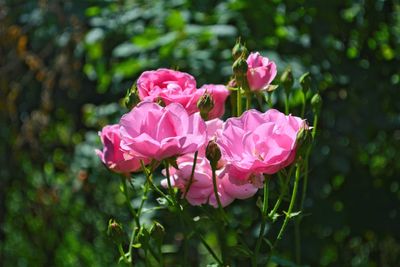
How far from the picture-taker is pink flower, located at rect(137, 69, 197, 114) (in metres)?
1.32

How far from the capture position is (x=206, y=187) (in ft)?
4.36

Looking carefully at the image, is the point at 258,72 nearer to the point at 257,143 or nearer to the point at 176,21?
the point at 257,143

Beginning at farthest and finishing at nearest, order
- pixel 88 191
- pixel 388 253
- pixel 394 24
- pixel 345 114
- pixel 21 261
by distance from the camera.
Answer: pixel 21 261, pixel 88 191, pixel 388 253, pixel 394 24, pixel 345 114

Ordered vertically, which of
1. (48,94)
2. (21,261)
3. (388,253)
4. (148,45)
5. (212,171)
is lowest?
(21,261)

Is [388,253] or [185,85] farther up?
[185,85]

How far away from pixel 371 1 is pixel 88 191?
1200 mm

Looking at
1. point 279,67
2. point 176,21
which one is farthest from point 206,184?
point 176,21

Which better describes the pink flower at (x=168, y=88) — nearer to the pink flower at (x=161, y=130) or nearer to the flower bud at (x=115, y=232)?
the pink flower at (x=161, y=130)

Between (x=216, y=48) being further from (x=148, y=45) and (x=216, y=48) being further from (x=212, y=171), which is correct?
(x=212, y=171)

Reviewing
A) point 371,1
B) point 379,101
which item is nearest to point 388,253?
point 379,101

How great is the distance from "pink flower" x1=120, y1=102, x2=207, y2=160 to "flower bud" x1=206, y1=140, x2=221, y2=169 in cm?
2

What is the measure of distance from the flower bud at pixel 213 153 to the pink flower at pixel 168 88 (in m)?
0.09

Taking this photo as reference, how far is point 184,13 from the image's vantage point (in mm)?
2508

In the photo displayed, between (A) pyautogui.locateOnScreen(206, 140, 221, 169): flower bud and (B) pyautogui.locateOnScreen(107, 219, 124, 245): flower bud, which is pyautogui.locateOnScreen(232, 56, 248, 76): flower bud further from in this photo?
(B) pyautogui.locateOnScreen(107, 219, 124, 245): flower bud
